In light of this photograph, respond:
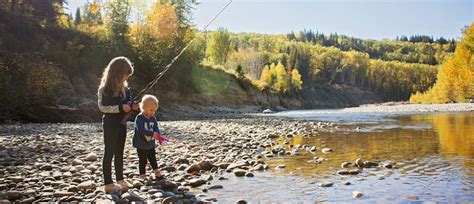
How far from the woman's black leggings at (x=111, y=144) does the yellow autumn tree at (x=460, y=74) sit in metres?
55.6

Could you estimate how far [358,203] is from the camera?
4918 millimetres

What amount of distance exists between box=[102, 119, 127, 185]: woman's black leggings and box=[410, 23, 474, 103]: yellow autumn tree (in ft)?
182

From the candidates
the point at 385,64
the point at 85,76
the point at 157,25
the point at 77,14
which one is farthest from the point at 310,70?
the point at 85,76

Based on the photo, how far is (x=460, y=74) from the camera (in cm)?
5262

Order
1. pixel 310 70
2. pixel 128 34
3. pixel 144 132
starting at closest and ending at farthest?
1. pixel 144 132
2. pixel 128 34
3. pixel 310 70

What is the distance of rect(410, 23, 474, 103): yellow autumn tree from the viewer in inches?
2005

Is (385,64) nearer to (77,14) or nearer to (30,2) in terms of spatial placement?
(77,14)

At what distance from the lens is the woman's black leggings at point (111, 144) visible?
5.33 metres

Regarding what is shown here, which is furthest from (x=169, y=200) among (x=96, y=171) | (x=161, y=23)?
(x=161, y=23)

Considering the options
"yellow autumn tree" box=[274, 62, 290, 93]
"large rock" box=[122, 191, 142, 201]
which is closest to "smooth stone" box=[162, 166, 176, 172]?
"large rock" box=[122, 191, 142, 201]

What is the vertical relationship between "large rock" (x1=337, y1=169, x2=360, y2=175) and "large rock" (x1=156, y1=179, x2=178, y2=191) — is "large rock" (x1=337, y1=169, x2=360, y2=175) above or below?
below

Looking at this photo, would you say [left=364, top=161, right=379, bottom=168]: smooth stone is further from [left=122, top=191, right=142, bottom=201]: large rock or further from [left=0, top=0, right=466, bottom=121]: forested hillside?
[left=0, top=0, right=466, bottom=121]: forested hillside

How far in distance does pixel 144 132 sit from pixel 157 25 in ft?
115

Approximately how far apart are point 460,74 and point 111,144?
59.3 meters
